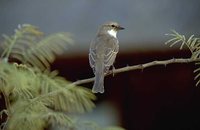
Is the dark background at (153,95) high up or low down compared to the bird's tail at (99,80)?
up

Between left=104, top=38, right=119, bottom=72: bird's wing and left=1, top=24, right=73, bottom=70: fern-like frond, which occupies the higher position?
left=104, top=38, right=119, bottom=72: bird's wing

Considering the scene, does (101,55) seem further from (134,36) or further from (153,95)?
(153,95)

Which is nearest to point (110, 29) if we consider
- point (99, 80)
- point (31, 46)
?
point (99, 80)

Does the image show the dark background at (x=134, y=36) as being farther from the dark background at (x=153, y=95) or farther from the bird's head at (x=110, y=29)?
the bird's head at (x=110, y=29)

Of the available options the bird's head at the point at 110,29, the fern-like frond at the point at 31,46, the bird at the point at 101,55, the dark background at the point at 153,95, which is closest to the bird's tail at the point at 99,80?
the bird at the point at 101,55

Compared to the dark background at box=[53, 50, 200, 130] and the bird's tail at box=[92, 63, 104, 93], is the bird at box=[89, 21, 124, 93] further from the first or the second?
the dark background at box=[53, 50, 200, 130]

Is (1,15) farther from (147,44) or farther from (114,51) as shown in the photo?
(114,51)

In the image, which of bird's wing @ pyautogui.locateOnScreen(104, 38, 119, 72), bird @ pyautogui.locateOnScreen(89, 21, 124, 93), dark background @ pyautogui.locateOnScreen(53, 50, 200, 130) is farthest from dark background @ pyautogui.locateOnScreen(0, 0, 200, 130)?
bird's wing @ pyautogui.locateOnScreen(104, 38, 119, 72)
